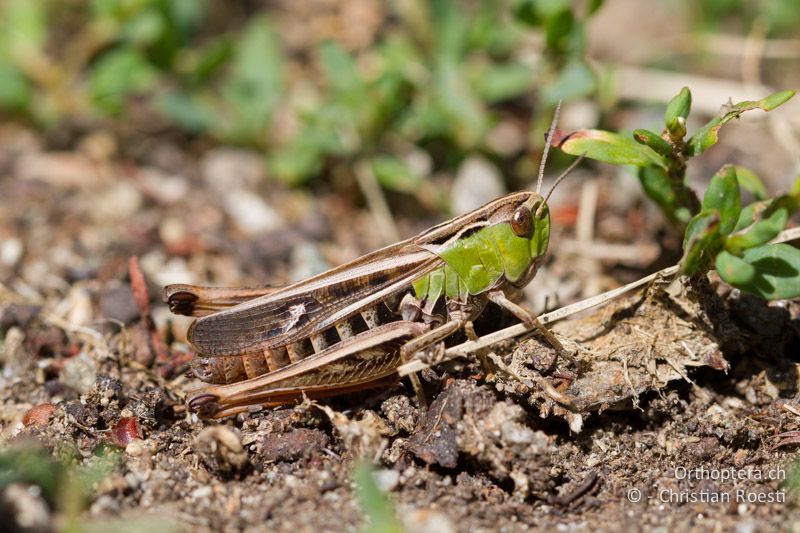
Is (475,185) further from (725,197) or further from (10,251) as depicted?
(10,251)

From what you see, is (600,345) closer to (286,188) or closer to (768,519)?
(768,519)

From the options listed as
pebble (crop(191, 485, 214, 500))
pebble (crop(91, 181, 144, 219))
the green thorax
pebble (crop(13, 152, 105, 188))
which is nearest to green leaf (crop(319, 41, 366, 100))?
pebble (crop(91, 181, 144, 219))

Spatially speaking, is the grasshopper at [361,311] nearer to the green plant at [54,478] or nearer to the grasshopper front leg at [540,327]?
the grasshopper front leg at [540,327]

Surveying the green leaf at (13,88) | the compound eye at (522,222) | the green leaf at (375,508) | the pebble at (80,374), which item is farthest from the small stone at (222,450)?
the green leaf at (13,88)

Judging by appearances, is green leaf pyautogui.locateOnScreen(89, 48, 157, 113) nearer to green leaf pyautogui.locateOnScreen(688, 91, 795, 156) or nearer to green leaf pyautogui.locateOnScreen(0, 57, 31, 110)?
green leaf pyautogui.locateOnScreen(0, 57, 31, 110)

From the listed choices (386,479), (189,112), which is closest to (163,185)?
(189,112)
